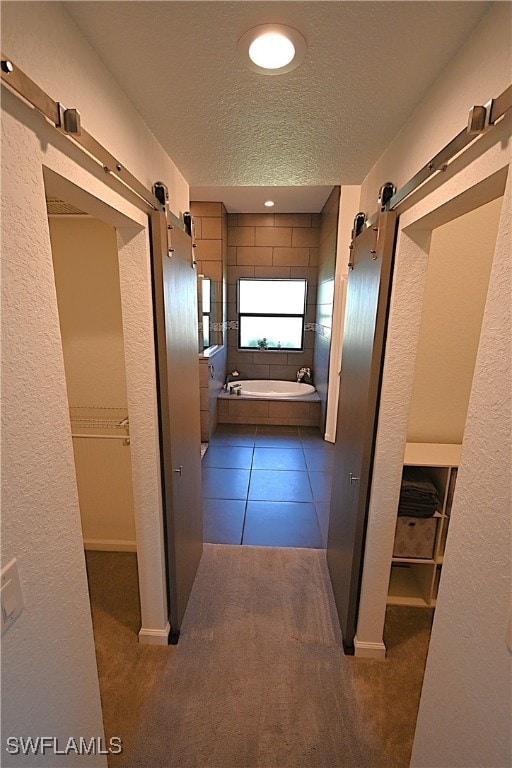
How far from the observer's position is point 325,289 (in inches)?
190

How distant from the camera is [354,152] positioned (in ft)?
5.44

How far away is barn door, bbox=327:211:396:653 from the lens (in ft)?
4.94

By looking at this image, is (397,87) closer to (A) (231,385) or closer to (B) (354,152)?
(B) (354,152)

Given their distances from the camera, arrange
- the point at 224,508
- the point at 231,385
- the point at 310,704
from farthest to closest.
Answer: the point at 231,385 → the point at 224,508 → the point at 310,704

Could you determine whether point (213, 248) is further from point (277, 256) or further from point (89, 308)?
point (89, 308)

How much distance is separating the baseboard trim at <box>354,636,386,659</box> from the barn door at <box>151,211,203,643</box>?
0.93 meters

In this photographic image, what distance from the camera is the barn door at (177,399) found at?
1560 mm

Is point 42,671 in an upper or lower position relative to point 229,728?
upper

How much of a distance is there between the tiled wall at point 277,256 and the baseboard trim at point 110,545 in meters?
3.80

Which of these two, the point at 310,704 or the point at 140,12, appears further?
the point at 310,704

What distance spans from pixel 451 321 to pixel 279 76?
1552 mm

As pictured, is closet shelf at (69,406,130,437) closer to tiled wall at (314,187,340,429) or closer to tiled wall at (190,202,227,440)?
tiled wall at (190,202,227,440)

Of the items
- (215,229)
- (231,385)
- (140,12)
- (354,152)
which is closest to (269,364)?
(231,385)

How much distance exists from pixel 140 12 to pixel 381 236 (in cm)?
102
